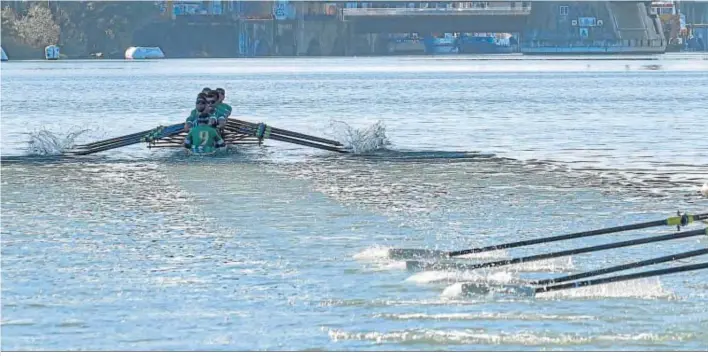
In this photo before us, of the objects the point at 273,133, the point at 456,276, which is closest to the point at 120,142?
the point at 273,133

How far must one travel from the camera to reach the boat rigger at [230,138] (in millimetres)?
44688

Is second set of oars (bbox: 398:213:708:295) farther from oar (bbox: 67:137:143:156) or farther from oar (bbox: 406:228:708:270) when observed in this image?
oar (bbox: 67:137:143:156)

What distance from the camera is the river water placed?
61.4 feet

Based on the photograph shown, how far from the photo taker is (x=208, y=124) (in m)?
43.8

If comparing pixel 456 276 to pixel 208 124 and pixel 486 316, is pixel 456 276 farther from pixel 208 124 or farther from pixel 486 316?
pixel 208 124

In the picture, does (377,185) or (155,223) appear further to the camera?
(377,185)

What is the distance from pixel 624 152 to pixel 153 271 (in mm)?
27465

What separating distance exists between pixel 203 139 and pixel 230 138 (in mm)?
2171

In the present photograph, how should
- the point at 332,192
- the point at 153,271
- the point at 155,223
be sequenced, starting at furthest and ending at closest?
1. the point at 332,192
2. the point at 155,223
3. the point at 153,271

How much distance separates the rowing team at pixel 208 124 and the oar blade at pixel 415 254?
739 inches

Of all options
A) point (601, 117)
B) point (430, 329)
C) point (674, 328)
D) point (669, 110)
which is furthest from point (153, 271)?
point (669, 110)

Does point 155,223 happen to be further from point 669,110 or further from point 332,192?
point 669,110

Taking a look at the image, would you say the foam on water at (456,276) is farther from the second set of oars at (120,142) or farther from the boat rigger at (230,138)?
the second set of oars at (120,142)

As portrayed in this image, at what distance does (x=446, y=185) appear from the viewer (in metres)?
37.3
